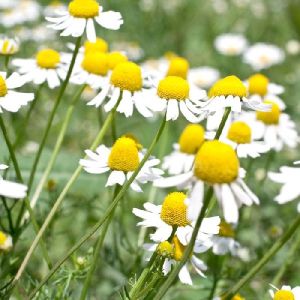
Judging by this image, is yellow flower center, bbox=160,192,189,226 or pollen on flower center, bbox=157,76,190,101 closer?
yellow flower center, bbox=160,192,189,226

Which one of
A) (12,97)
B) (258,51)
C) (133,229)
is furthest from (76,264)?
(258,51)

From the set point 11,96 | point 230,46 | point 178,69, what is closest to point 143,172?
point 11,96

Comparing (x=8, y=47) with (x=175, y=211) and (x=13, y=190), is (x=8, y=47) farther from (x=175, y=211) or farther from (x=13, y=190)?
(x=13, y=190)

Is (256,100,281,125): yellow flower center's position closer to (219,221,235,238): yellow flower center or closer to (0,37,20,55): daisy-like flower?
(219,221,235,238): yellow flower center

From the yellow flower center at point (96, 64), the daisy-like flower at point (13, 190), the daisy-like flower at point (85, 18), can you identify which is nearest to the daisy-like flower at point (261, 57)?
the yellow flower center at point (96, 64)

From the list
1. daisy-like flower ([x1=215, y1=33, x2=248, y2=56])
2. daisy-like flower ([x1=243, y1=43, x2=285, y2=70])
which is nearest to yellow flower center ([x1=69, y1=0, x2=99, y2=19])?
daisy-like flower ([x1=243, y1=43, x2=285, y2=70])

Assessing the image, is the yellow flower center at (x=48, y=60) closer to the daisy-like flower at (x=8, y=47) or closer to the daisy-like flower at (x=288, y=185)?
the daisy-like flower at (x=8, y=47)
